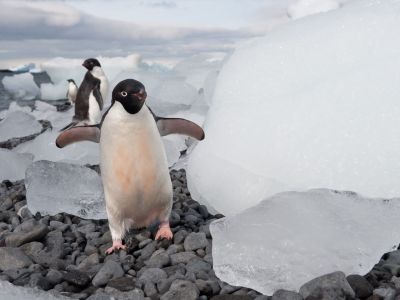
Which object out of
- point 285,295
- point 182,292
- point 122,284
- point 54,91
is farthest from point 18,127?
point 54,91

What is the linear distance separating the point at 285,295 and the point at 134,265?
854mm

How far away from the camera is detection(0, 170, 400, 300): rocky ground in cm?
213

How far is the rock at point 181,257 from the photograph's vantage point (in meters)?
2.58

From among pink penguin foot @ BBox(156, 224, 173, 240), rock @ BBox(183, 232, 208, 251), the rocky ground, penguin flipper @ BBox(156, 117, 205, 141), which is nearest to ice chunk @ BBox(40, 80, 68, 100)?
the rocky ground

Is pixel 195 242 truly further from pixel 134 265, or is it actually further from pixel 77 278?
pixel 77 278

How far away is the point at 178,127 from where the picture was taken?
3039 mm

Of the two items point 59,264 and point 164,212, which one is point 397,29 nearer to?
point 164,212

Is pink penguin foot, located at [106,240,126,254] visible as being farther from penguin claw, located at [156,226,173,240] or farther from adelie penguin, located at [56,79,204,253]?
penguin claw, located at [156,226,173,240]

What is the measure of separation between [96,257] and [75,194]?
36.9 inches

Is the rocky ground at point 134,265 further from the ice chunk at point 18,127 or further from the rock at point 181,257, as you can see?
the ice chunk at point 18,127

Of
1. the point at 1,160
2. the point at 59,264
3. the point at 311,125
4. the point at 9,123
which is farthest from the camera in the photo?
the point at 9,123

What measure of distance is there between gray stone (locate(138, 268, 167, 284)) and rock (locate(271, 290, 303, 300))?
53cm

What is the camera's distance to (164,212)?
3.01 metres

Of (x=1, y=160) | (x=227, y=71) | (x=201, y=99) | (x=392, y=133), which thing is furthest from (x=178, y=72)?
(x=392, y=133)
